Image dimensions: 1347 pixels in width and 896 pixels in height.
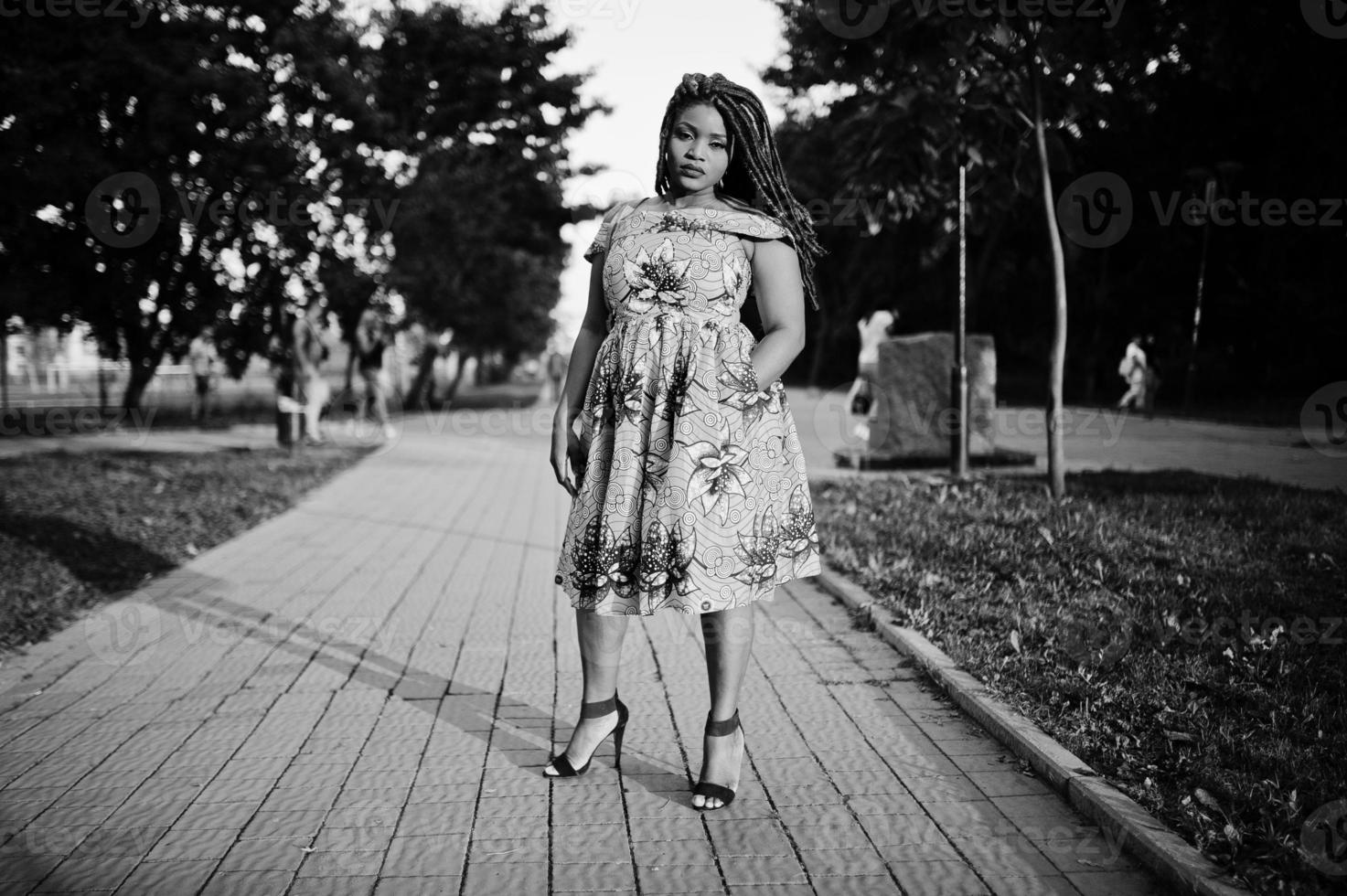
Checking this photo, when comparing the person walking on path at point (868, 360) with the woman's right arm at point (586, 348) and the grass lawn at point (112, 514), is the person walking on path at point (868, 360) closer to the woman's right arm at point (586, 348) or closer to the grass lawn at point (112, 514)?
the grass lawn at point (112, 514)

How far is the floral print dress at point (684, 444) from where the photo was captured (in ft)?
9.73

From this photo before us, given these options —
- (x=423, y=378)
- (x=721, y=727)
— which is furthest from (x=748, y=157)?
(x=423, y=378)

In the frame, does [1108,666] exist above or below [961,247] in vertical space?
below

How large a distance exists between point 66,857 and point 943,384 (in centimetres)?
981

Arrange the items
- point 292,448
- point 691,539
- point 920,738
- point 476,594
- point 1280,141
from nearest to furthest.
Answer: point 691,539 < point 920,738 < point 476,594 < point 292,448 < point 1280,141

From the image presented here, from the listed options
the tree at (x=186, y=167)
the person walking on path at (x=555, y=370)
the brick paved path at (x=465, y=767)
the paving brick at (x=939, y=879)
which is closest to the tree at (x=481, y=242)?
the person walking on path at (x=555, y=370)

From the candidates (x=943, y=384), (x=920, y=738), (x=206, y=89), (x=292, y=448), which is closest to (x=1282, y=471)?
(x=943, y=384)

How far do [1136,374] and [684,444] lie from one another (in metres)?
19.8

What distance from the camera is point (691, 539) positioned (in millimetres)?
2945

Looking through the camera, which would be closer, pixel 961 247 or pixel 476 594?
pixel 476 594

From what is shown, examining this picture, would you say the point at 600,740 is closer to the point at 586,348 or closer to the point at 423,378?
the point at 586,348

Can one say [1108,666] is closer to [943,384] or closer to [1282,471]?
[1282,471]

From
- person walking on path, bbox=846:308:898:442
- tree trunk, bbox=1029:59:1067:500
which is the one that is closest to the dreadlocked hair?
tree trunk, bbox=1029:59:1067:500

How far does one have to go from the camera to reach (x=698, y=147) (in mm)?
3062
